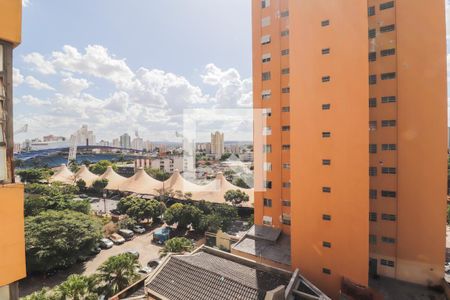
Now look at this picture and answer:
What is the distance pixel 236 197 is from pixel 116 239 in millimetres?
11384

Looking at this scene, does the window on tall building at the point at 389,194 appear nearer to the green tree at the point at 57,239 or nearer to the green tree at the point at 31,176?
the green tree at the point at 57,239

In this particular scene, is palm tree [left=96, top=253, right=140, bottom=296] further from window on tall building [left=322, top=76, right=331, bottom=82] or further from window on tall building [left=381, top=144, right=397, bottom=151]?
window on tall building [left=381, top=144, right=397, bottom=151]

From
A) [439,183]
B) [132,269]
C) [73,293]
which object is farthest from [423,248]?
[73,293]

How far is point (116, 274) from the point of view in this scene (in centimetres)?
1061

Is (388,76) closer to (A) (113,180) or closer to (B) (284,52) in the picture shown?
(B) (284,52)

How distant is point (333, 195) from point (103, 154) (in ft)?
294

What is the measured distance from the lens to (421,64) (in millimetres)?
10102

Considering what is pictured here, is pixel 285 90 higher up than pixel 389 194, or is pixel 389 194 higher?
pixel 285 90

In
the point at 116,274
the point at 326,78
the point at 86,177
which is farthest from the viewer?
the point at 86,177

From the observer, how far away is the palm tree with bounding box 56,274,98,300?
9098mm

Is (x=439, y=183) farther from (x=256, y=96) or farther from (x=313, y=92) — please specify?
(x=256, y=96)

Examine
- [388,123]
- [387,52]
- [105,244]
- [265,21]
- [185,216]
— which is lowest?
[105,244]

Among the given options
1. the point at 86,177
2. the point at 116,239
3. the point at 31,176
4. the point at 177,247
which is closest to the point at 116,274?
the point at 177,247

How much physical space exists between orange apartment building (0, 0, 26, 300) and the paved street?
613 inches
